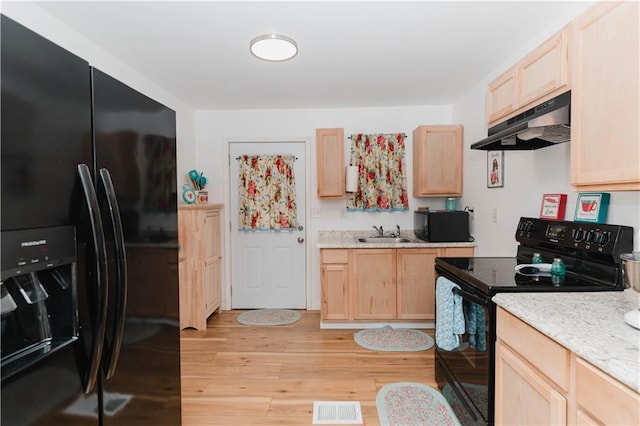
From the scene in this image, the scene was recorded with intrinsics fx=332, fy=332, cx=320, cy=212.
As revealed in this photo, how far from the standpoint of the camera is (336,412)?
83.1 inches

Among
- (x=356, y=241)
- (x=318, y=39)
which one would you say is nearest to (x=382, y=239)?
(x=356, y=241)

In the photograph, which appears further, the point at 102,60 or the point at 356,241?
the point at 356,241

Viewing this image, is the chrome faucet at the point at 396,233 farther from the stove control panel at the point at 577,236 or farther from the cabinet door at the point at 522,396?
the cabinet door at the point at 522,396

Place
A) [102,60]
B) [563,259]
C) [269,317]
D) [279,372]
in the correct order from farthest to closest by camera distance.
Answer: [269,317]
[279,372]
[102,60]
[563,259]

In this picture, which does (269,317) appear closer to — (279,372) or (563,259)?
(279,372)

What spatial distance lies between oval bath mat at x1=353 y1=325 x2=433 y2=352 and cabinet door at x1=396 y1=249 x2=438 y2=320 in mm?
162

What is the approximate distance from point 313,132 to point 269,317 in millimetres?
2231

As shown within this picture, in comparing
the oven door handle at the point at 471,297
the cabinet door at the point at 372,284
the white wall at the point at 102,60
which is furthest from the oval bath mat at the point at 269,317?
the oven door handle at the point at 471,297

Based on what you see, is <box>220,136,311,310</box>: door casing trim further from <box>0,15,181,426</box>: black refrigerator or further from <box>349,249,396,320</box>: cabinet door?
<box>0,15,181,426</box>: black refrigerator

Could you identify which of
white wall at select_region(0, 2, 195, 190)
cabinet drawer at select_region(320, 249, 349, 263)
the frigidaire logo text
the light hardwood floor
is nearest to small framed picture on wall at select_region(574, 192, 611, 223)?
the light hardwood floor

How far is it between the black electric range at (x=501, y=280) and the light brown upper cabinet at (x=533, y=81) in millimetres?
712

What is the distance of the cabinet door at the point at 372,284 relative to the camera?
338 centimetres

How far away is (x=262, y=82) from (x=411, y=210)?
7.16 feet

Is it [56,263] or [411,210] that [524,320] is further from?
[411,210]
